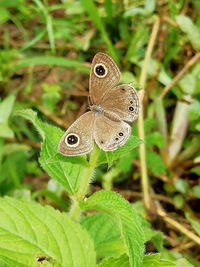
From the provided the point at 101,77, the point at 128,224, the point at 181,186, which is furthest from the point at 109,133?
the point at 181,186

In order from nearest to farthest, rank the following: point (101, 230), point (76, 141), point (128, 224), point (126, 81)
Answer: point (76, 141) < point (128, 224) < point (101, 230) < point (126, 81)

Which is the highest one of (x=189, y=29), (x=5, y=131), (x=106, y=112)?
(x=189, y=29)

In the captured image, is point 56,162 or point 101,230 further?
point 101,230

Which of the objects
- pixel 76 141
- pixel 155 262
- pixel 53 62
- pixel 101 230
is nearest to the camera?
pixel 76 141

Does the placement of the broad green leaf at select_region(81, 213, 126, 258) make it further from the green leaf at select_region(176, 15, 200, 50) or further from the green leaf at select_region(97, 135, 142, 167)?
the green leaf at select_region(176, 15, 200, 50)

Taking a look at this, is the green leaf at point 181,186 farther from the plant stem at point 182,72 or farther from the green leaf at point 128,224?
the green leaf at point 128,224

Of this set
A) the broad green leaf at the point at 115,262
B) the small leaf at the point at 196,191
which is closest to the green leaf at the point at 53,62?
the small leaf at the point at 196,191

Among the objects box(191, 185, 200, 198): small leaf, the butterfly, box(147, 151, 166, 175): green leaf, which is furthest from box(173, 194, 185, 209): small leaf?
the butterfly

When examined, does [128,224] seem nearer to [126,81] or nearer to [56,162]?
[56,162]
